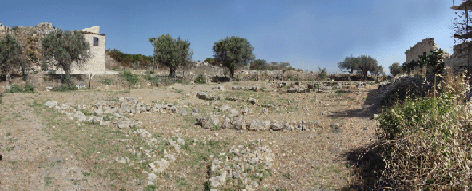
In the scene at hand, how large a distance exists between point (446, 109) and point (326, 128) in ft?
19.4

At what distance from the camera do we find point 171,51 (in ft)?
95.1

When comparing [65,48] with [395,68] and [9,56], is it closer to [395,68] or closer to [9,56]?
[9,56]

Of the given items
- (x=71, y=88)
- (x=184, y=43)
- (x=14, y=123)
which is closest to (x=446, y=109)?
(x=14, y=123)

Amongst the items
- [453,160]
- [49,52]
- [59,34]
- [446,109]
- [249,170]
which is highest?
[59,34]

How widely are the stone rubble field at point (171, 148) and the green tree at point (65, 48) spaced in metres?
11.7

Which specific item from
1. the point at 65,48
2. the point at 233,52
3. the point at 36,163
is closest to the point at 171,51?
the point at 233,52

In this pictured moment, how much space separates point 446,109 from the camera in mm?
5039

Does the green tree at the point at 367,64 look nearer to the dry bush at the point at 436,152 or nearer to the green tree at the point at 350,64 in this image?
the green tree at the point at 350,64

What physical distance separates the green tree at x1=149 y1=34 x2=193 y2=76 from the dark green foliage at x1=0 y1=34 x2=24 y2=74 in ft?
44.7

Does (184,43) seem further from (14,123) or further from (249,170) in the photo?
(249,170)

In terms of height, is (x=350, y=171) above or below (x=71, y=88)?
below

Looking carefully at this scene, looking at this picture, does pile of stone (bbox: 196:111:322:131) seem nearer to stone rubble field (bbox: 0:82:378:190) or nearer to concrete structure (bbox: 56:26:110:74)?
stone rubble field (bbox: 0:82:378:190)

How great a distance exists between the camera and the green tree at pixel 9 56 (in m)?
26.4

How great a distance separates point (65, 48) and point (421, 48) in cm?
3905
